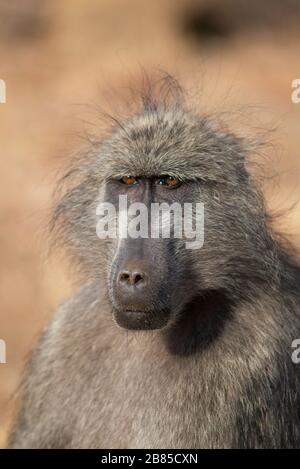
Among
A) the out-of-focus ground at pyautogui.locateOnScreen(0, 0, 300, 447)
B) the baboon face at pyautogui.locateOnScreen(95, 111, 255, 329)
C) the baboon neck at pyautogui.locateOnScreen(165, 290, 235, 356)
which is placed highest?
the out-of-focus ground at pyautogui.locateOnScreen(0, 0, 300, 447)

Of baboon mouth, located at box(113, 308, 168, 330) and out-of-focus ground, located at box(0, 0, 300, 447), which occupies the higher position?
out-of-focus ground, located at box(0, 0, 300, 447)

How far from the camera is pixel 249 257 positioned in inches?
149

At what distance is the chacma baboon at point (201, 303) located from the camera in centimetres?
375

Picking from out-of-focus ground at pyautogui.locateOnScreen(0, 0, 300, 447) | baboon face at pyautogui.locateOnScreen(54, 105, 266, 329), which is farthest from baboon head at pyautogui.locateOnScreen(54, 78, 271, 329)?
out-of-focus ground at pyautogui.locateOnScreen(0, 0, 300, 447)

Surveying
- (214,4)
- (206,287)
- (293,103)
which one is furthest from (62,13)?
(206,287)

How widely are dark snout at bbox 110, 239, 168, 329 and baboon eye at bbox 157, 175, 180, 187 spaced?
36 centimetres

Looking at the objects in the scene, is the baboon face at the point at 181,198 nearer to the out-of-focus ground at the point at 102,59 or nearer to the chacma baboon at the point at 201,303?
the chacma baboon at the point at 201,303

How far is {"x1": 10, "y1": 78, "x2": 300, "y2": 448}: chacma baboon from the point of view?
375cm

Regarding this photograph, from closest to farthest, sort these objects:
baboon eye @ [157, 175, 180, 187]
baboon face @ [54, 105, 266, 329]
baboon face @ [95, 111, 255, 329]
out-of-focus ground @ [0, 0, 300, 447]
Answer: baboon face @ [54, 105, 266, 329]
baboon face @ [95, 111, 255, 329]
baboon eye @ [157, 175, 180, 187]
out-of-focus ground @ [0, 0, 300, 447]

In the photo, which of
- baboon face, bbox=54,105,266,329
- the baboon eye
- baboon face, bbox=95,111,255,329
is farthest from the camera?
the baboon eye

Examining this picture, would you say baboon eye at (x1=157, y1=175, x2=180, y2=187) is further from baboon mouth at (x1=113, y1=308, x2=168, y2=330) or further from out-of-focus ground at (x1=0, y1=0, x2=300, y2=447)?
out-of-focus ground at (x1=0, y1=0, x2=300, y2=447)

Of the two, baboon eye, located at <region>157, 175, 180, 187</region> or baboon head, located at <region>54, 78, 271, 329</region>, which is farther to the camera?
baboon eye, located at <region>157, 175, 180, 187</region>

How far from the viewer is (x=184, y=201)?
12.4 feet
